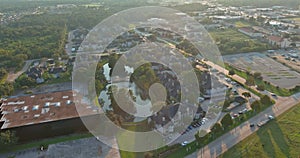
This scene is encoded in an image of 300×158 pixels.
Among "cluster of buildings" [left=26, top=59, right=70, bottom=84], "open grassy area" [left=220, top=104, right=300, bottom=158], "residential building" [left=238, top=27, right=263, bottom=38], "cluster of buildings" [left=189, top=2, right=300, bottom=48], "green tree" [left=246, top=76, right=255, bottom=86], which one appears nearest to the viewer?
"open grassy area" [left=220, top=104, right=300, bottom=158]

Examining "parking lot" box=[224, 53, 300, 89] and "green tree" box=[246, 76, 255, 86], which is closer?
"green tree" box=[246, 76, 255, 86]

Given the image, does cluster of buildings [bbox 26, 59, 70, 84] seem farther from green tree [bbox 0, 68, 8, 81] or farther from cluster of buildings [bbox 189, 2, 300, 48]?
cluster of buildings [bbox 189, 2, 300, 48]

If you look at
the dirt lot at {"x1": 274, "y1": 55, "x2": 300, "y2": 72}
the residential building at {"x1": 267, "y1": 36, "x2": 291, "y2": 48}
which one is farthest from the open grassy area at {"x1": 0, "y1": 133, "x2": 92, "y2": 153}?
the residential building at {"x1": 267, "y1": 36, "x2": 291, "y2": 48}

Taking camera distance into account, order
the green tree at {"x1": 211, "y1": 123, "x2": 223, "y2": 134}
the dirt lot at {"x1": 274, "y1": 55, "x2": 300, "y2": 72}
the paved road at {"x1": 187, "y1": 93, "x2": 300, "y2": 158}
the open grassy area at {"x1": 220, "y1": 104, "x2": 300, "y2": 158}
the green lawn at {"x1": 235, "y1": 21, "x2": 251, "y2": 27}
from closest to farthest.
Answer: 1. the open grassy area at {"x1": 220, "y1": 104, "x2": 300, "y2": 158}
2. the paved road at {"x1": 187, "y1": 93, "x2": 300, "y2": 158}
3. the green tree at {"x1": 211, "y1": 123, "x2": 223, "y2": 134}
4. the dirt lot at {"x1": 274, "y1": 55, "x2": 300, "y2": 72}
5. the green lawn at {"x1": 235, "y1": 21, "x2": 251, "y2": 27}

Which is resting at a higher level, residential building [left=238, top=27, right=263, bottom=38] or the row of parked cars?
residential building [left=238, top=27, right=263, bottom=38]

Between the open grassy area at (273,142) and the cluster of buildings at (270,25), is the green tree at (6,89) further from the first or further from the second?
the cluster of buildings at (270,25)

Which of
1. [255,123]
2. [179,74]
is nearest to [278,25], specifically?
[179,74]
